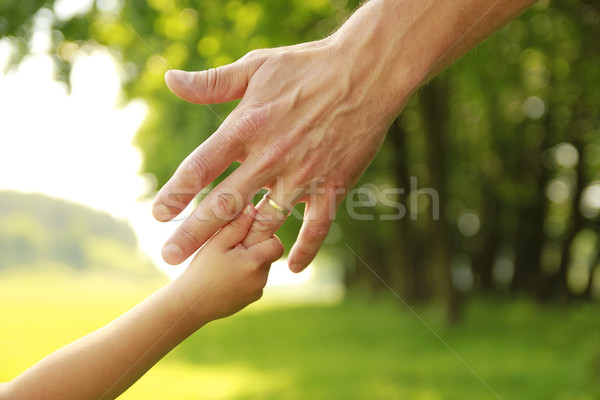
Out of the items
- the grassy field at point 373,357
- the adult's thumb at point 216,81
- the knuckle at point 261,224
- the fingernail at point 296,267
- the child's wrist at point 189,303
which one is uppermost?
the adult's thumb at point 216,81

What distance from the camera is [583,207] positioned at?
13.9 meters

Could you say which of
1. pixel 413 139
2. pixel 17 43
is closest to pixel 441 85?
pixel 413 139

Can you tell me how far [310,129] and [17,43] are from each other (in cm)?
308

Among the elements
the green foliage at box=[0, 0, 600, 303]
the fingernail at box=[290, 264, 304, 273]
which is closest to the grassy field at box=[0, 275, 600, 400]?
the green foliage at box=[0, 0, 600, 303]

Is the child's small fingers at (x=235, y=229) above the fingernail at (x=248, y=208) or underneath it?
underneath

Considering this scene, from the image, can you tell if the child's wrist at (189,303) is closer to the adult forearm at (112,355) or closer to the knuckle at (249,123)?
the adult forearm at (112,355)

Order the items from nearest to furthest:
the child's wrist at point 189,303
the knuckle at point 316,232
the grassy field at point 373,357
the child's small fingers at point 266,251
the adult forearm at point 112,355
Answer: the adult forearm at point 112,355 → the child's wrist at point 189,303 → the child's small fingers at point 266,251 → the knuckle at point 316,232 → the grassy field at point 373,357

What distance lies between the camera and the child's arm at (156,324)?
1837 millimetres

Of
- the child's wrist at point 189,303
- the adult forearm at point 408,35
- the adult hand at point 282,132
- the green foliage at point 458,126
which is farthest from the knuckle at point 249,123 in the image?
the green foliage at point 458,126

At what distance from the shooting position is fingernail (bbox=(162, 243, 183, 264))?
6.39ft

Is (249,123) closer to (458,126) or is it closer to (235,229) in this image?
(235,229)

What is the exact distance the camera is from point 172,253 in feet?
6.42

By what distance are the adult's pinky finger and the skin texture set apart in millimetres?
50

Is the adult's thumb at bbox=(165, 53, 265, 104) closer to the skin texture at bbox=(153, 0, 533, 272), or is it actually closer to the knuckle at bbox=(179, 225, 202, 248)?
the skin texture at bbox=(153, 0, 533, 272)
